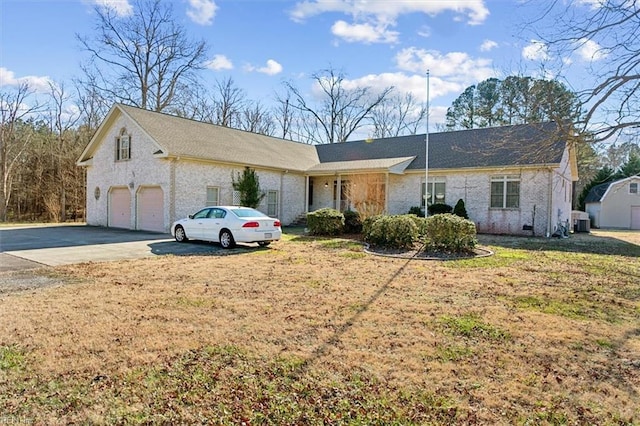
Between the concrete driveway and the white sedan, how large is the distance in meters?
0.40

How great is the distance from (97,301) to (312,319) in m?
3.39

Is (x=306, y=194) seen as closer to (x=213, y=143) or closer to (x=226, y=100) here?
(x=213, y=143)

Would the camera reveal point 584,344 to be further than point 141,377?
Yes

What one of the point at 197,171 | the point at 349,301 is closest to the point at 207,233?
the point at 197,171

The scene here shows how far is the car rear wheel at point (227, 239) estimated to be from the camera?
41.0 feet

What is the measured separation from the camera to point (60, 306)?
18.5 feet

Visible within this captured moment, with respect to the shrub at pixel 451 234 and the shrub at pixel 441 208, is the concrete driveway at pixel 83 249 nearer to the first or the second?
the shrub at pixel 451 234

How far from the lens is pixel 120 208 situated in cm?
1997

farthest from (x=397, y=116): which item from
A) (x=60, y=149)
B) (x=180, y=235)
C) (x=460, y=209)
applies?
(x=180, y=235)

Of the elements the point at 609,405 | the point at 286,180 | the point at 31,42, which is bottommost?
the point at 609,405

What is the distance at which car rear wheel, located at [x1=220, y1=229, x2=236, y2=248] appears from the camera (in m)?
12.5

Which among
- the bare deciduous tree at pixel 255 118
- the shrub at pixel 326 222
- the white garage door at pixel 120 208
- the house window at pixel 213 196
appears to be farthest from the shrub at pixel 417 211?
the bare deciduous tree at pixel 255 118

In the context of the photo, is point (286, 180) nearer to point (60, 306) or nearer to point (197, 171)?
point (197, 171)

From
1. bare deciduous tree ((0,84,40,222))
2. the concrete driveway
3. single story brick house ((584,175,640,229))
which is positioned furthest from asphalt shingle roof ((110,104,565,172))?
single story brick house ((584,175,640,229))
